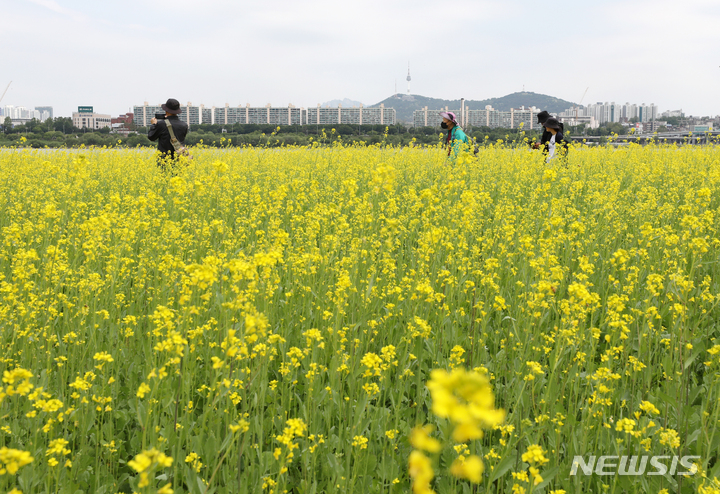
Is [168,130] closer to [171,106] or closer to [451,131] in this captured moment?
[171,106]

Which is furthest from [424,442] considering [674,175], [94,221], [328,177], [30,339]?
[674,175]

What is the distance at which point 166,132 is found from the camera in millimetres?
9188

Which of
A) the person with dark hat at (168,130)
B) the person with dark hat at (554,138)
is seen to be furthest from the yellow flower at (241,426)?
the person with dark hat at (554,138)

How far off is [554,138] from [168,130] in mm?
8591

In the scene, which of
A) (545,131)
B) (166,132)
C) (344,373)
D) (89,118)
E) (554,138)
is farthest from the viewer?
(89,118)

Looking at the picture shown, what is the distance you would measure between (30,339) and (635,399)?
3.71 meters

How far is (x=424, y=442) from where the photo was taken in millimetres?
608

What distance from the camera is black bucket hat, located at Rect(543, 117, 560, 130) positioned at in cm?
1041

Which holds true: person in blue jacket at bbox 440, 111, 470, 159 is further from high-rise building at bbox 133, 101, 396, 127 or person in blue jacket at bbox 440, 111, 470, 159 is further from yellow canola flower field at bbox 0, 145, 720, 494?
high-rise building at bbox 133, 101, 396, 127

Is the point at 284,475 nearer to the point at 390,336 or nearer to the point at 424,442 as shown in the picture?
the point at 390,336

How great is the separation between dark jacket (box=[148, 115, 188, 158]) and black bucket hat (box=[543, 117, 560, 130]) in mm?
8044

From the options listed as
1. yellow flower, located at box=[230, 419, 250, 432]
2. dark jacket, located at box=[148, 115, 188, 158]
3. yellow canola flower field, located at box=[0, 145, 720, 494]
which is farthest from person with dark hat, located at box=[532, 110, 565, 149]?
yellow flower, located at box=[230, 419, 250, 432]

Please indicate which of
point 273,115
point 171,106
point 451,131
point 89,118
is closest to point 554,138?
point 451,131

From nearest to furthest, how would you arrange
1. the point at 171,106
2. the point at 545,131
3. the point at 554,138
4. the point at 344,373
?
the point at 344,373
the point at 171,106
the point at 554,138
the point at 545,131
